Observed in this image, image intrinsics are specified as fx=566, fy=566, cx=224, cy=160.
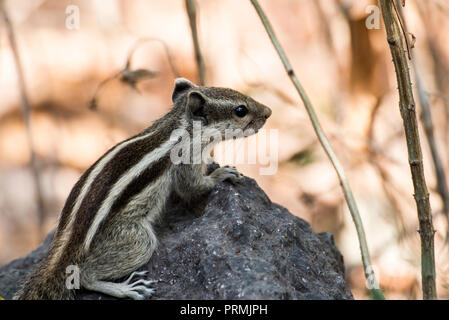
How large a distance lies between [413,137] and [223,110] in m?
1.41

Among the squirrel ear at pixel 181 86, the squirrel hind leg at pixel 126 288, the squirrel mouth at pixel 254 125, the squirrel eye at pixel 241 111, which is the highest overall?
the squirrel ear at pixel 181 86

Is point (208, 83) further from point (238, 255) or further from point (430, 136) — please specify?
point (238, 255)

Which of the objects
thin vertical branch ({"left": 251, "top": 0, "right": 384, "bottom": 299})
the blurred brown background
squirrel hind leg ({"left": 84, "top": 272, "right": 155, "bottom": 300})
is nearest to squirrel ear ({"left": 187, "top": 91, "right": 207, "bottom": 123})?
thin vertical branch ({"left": 251, "top": 0, "right": 384, "bottom": 299})

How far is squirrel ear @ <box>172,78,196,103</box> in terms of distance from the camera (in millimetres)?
3986

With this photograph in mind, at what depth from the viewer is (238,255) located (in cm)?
282

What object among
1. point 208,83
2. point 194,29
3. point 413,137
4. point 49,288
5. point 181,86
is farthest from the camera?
point 208,83

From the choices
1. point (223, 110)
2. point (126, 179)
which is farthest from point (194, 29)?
point (126, 179)

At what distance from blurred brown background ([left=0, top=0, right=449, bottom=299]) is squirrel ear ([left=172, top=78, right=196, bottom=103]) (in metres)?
2.33

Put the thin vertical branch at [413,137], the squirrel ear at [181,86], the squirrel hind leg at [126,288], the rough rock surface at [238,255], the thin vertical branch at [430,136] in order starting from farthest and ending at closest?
the thin vertical branch at [430,136]
the squirrel ear at [181,86]
the squirrel hind leg at [126,288]
the rough rock surface at [238,255]
the thin vertical branch at [413,137]

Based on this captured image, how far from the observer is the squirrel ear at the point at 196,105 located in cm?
361

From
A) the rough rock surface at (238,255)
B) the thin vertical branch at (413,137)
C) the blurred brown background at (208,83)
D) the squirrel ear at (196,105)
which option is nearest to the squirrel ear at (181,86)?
the squirrel ear at (196,105)

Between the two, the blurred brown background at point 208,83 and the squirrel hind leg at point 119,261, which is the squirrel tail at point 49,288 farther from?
the blurred brown background at point 208,83

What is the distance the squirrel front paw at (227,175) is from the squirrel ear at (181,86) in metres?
0.72
